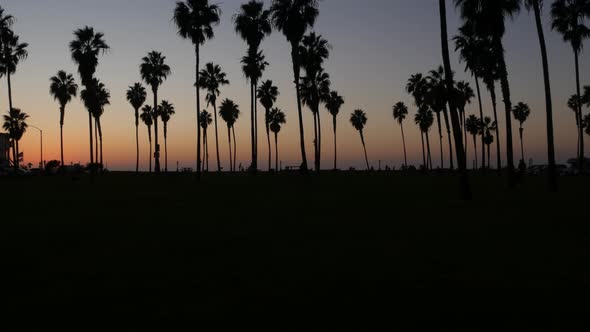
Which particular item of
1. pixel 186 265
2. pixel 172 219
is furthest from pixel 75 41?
pixel 186 265

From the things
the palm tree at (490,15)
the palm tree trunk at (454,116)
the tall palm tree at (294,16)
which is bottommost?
the palm tree trunk at (454,116)

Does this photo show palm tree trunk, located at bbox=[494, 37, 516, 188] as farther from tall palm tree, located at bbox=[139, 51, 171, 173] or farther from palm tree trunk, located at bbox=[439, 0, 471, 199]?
tall palm tree, located at bbox=[139, 51, 171, 173]

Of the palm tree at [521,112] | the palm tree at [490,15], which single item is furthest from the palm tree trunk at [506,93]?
the palm tree at [521,112]

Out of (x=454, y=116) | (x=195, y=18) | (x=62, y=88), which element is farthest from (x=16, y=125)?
(x=454, y=116)

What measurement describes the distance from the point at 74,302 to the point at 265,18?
171 ft

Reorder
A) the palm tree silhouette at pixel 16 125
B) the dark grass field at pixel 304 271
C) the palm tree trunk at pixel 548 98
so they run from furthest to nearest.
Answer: the palm tree silhouette at pixel 16 125 < the palm tree trunk at pixel 548 98 < the dark grass field at pixel 304 271

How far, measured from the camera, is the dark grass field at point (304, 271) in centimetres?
670

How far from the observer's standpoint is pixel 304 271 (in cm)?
917

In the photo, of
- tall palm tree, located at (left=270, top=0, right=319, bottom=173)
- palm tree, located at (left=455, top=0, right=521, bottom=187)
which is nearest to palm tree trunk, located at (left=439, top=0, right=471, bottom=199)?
palm tree, located at (left=455, top=0, right=521, bottom=187)

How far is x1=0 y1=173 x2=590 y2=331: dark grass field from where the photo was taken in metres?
6.70

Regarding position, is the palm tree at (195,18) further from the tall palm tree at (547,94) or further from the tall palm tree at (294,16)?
the tall palm tree at (547,94)

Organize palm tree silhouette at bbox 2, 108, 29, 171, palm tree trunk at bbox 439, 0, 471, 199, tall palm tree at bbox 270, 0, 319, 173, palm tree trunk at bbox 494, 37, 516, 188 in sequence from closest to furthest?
palm tree trunk at bbox 439, 0, 471, 199 → palm tree trunk at bbox 494, 37, 516, 188 → tall palm tree at bbox 270, 0, 319, 173 → palm tree silhouette at bbox 2, 108, 29, 171

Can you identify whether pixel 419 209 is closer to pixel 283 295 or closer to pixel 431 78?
pixel 283 295

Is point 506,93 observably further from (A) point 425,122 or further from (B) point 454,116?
(A) point 425,122
